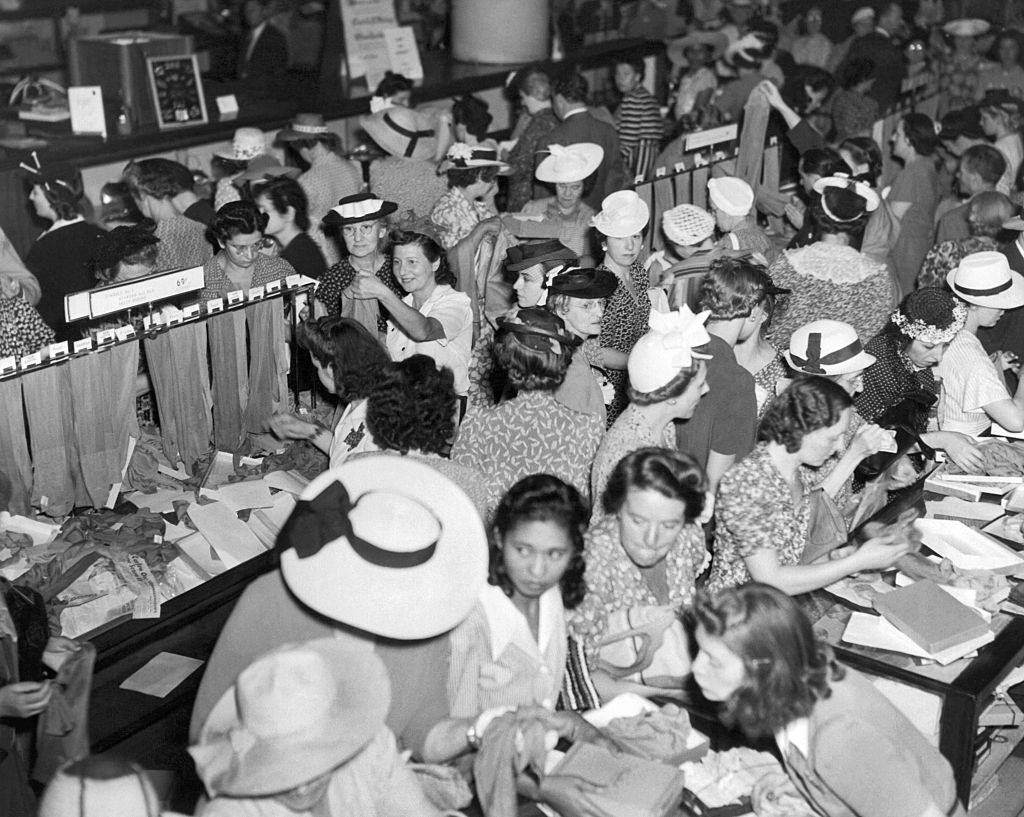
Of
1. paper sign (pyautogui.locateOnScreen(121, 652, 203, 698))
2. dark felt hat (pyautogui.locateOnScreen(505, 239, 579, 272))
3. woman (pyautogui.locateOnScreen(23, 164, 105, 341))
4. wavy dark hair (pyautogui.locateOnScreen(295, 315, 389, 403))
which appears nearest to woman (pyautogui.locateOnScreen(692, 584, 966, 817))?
wavy dark hair (pyautogui.locateOnScreen(295, 315, 389, 403))

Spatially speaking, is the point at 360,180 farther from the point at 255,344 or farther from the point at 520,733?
the point at 520,733

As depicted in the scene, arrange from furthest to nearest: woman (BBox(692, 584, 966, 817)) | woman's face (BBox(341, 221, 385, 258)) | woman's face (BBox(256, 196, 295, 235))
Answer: woman's face (BBox(256, 196, 295, 235))
woman's face (BBox(341, 221, 385, 258))
woman (BBox(692, 584, 966, 817))

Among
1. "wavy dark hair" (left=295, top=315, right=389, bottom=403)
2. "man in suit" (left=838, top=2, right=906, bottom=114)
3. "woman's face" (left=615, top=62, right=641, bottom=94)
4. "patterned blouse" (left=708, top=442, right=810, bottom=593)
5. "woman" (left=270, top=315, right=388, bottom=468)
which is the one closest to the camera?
"patterned blouse" (left=708, top=442, right=810, bottom=593)

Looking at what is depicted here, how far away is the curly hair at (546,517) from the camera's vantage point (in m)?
2.67

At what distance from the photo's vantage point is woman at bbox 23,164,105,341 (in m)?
4.88

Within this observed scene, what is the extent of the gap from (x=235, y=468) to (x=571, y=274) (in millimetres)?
1306

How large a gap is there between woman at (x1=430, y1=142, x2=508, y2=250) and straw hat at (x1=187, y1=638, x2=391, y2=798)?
330 cm

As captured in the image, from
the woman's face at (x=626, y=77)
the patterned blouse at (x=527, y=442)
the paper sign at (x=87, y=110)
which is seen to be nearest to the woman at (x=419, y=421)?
the patterned blouse at (x=527, y=442)

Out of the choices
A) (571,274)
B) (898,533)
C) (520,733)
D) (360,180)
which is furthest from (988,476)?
(360,180)

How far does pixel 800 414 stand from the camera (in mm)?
3082

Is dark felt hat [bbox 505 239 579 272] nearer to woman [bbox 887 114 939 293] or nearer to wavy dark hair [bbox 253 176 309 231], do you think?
wavy dark hair [bbox 253 176 309 231]

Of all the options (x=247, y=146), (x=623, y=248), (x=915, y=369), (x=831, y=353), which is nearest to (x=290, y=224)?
(x=623, y=248)

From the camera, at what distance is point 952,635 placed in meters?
3.03

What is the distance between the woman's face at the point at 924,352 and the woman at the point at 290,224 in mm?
2256
